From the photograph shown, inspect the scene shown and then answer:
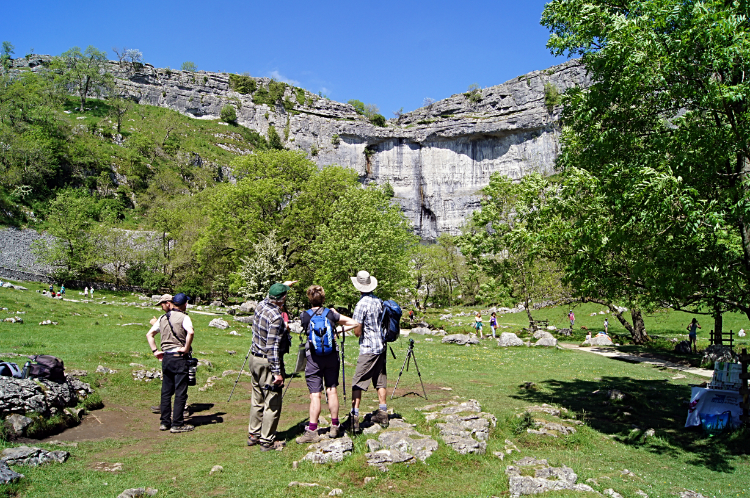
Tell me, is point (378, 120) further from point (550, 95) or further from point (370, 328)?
point (370, 328)

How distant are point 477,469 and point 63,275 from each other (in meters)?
51.3

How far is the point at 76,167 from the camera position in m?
75.6

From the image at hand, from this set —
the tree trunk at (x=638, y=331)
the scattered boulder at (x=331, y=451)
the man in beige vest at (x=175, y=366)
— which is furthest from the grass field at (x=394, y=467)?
the tree trunk at (x=638, y=331)

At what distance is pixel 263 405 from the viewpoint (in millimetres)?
7844

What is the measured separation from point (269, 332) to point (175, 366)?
253 cm

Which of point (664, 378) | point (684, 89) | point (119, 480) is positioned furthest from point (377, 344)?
point (664, 378)

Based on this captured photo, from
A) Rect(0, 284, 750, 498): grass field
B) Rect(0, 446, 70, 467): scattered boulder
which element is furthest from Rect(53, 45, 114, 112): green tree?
Rect(0, 446, 70, 467): scattered boulder

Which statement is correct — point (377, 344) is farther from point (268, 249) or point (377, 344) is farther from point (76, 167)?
point (76, 167)

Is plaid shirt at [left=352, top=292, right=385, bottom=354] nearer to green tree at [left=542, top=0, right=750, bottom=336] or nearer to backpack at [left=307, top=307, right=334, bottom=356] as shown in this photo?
backpack at [left=307, top=307, right=334, bottom=356]

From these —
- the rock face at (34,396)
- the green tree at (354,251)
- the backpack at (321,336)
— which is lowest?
the rock face at (34,396)

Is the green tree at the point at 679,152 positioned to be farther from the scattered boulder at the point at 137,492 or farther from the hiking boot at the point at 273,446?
the scattered boulder at the point at 137,492

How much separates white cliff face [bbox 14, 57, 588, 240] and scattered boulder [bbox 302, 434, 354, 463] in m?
99.9

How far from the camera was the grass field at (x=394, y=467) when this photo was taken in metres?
6.27

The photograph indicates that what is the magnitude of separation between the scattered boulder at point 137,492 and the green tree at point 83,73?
4799 inches
